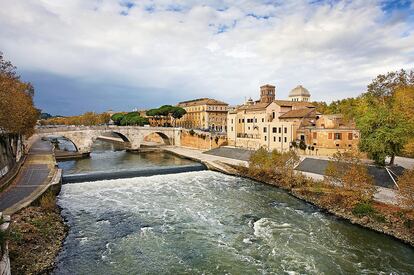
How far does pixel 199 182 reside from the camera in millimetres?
32844

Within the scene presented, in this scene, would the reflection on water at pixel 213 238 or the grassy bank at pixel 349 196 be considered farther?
the grassy bank at pixel 349 196

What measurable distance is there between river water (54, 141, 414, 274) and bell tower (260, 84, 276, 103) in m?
45.9

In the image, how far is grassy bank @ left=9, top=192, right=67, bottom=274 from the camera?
13.9 m

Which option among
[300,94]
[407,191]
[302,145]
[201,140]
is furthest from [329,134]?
[300,94]

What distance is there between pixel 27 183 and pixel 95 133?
30.7 meters

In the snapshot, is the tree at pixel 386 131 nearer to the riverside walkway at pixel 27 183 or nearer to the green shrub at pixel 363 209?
the green shrub at pixel 363 209

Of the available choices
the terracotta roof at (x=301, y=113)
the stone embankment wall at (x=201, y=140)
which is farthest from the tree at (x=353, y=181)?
the stone embankment wall at (x=201, y=140)

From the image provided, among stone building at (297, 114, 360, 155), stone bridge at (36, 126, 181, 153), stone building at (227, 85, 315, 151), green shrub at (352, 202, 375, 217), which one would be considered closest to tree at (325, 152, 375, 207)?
green shrub at (352, 202, 375, 217)

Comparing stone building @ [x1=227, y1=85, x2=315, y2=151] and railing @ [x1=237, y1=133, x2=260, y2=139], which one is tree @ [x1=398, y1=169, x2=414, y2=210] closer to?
stone building @ [x1=227, y1=85, x2=315, y2=151]

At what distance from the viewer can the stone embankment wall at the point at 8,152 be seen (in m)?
26.5

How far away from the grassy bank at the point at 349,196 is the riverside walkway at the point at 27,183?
21.2 metres

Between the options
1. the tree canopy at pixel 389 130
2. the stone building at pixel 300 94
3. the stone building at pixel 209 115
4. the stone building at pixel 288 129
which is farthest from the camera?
the stone building at pixel 209 115

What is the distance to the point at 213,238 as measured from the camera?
60.1 feet

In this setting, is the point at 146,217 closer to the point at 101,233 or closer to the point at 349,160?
the point at 101,233
